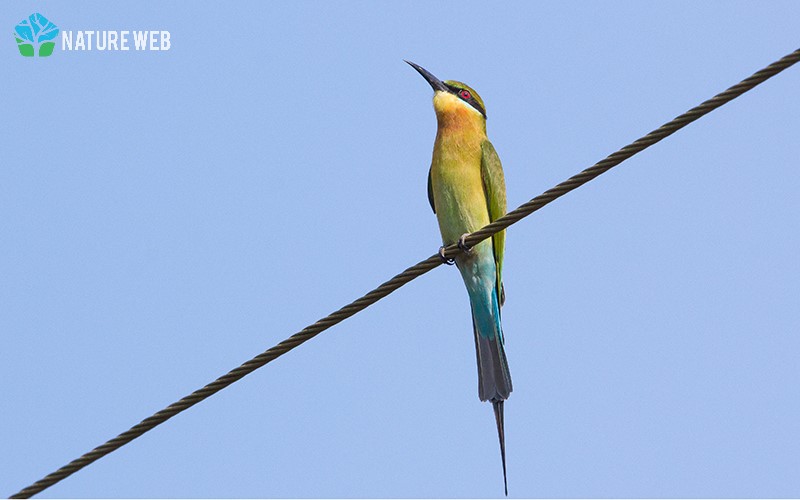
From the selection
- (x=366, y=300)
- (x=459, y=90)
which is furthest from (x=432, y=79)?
(x=366, y=300)

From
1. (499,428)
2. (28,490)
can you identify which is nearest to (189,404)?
(28,490)

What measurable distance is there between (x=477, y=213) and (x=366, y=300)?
169 cm

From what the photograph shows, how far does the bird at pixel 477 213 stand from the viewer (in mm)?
4953

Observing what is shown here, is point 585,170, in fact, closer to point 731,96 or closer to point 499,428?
point 731,96

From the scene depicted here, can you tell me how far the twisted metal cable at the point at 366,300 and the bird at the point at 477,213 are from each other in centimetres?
133

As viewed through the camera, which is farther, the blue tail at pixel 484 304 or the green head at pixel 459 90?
the green head at pixel 459 90

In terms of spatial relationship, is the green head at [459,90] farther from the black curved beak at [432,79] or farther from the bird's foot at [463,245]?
the bird's foot at [463,245]

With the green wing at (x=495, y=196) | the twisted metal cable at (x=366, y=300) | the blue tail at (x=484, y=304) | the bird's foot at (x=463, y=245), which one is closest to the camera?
the twisted metal cable at (x=366, y=300)

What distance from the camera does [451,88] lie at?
5.60 metres

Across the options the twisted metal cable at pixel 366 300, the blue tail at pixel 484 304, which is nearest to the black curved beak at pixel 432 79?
the blue tail at pixel 484 304

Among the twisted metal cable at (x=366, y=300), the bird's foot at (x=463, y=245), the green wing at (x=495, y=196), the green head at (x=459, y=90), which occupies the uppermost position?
the green head at (x=459, y=90)

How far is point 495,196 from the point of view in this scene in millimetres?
5125

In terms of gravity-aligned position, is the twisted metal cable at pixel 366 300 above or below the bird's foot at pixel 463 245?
below

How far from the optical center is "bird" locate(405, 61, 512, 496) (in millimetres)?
4953
